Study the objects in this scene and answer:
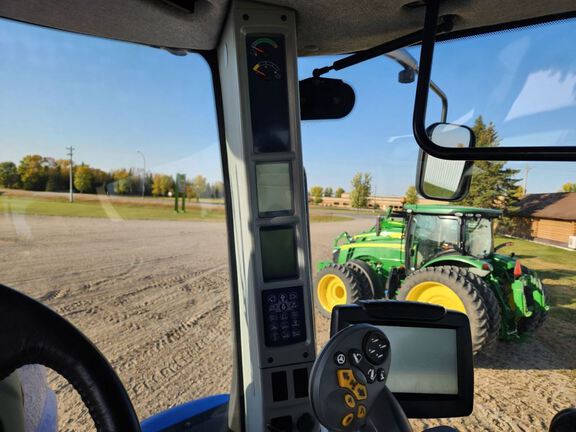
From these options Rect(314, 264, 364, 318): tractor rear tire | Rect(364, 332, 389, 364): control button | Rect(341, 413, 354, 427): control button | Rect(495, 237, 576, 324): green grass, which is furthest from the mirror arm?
Rect(314, 264, 364, 318): tractor rear tire

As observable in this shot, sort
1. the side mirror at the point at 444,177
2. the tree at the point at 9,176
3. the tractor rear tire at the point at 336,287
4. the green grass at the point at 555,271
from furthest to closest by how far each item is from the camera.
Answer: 1. the tractor rear tire at the point at 336,287
2. the green grass at the point at 555,271
3. the tree at the point at 9,176
4. the side mirror at the point at 444,177

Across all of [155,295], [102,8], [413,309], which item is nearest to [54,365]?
[413,309]

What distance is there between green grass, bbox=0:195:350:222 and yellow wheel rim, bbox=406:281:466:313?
2.59m

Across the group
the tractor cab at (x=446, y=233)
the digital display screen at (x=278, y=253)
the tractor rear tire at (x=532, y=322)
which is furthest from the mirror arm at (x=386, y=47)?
the tractor rear tire at (x=532, y=322)

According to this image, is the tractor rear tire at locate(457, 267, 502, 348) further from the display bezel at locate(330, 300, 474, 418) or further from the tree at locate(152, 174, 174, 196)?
the tree at locate(152, 174, 174, 196)

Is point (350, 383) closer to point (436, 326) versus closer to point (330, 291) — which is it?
point (436, 326)

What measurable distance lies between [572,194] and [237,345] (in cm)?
191

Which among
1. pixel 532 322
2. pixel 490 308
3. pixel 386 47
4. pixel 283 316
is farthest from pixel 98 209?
pixel 532 322

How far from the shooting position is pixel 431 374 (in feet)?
2.85

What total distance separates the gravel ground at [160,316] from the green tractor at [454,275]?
0.44 metres

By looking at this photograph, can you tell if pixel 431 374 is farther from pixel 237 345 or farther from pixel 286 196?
pixel 237 345

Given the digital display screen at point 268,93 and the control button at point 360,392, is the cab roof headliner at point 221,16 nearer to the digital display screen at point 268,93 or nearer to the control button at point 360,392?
the digital display screen at point 268,93

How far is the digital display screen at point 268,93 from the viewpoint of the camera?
1.08 metres

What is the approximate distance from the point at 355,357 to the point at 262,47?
0.93m
